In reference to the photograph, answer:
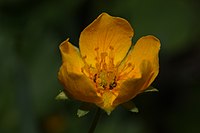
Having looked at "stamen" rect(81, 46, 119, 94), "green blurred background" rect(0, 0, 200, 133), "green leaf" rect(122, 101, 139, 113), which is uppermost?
"stamen" rect(81, 46, 119, 94)

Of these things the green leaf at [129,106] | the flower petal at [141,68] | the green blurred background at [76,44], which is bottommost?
the green blurred background at [76,44]

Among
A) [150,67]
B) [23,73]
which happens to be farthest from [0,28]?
[150,67]

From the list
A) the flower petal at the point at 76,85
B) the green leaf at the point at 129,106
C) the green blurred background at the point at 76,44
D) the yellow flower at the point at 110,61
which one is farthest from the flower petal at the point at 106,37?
the green blurred background at the point at 76,44

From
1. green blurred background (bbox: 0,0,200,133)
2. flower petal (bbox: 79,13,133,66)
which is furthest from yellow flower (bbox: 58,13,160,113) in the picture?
green blurred background (bbox: 0,0,200,133)

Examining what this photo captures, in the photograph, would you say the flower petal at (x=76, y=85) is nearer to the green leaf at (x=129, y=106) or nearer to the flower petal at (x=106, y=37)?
the green leaf at (x=129, y=106)

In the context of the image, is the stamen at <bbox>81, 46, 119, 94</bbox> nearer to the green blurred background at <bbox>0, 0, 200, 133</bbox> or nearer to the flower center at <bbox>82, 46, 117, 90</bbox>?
the flower center at <bbox>82, 46, 117, 90</bbox>

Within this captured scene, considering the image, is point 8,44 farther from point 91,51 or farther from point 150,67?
point 150,67

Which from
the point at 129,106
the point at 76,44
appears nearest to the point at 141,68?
the point at 129,106
